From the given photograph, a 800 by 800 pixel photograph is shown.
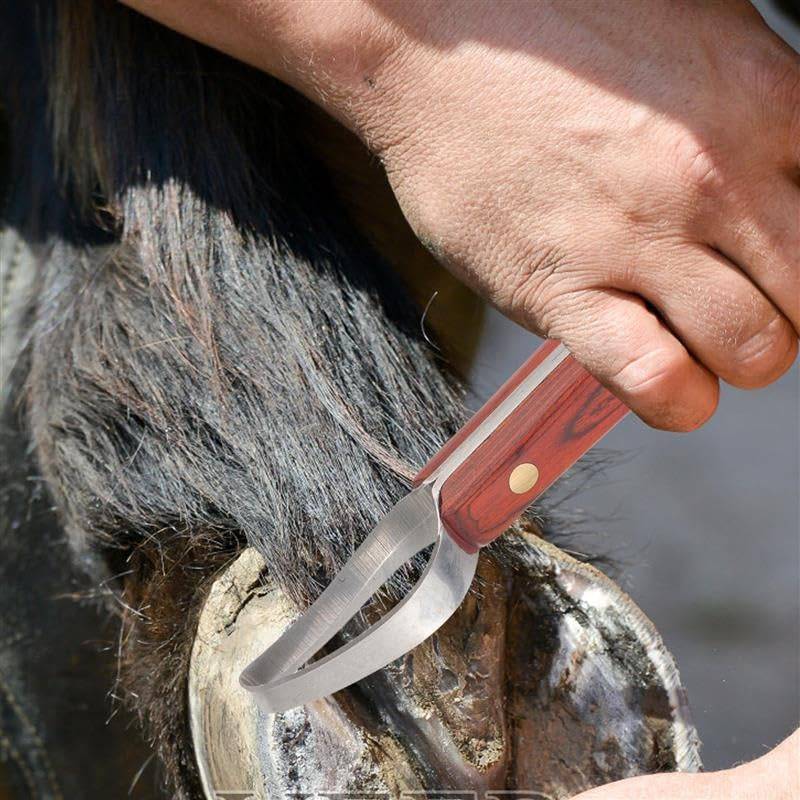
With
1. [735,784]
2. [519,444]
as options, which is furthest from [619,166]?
[735,784]

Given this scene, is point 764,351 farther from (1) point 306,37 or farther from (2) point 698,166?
(1) point 306,37

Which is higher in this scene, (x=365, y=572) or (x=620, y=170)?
(x=620, y=170)

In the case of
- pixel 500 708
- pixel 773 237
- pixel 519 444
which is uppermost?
pixel 773 237

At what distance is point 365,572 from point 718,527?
0.99 ft

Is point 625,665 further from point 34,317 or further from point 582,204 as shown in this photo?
point 34,317

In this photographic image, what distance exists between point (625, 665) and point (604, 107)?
239 mm

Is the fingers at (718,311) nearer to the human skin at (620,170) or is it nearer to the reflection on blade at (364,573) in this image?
the human skin at (620,170)

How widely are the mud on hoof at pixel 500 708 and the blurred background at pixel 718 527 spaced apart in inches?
4.0

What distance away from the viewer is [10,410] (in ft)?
2.29

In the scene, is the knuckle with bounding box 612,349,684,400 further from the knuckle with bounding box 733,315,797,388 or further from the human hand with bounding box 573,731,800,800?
the human hand with bounding box 573,731,800,800

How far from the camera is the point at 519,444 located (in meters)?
0.47

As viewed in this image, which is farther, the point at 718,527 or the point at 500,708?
the point at 718,527

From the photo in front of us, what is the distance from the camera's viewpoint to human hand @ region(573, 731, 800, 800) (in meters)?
0.42

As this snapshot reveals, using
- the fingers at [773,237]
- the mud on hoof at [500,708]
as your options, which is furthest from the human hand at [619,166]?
the mud on hoof at [500,708]
